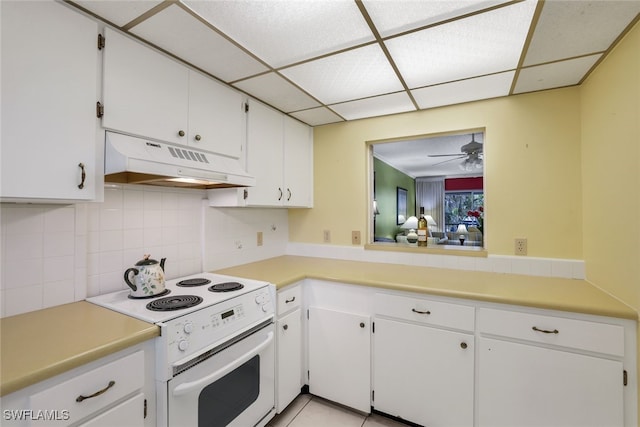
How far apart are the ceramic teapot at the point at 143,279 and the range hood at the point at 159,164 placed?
0.43 meters

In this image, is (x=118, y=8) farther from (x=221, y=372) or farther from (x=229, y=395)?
(x=229, y=395)

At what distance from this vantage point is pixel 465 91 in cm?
191

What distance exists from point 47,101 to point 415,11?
1.45 m

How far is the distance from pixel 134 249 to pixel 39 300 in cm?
44

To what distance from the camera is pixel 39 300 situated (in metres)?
1.24

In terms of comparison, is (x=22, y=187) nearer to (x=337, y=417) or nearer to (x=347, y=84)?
(x=347, y=84)

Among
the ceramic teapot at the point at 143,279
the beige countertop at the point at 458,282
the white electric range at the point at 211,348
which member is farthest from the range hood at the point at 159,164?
the beige countertop at the point at 458,282

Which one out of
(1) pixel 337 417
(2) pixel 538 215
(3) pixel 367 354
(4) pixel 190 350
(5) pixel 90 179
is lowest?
(1) pixel 337 417

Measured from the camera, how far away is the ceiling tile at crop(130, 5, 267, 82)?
48.4 inches

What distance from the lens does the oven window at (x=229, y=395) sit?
4.23 ft

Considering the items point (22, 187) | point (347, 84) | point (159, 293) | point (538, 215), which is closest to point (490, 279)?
point (538, 215)

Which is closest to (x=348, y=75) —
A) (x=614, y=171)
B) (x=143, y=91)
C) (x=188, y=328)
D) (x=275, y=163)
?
(x=275, y=163)

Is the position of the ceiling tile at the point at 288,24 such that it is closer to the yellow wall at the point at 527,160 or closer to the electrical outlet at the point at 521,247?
the yellow wall at the point at 527,160

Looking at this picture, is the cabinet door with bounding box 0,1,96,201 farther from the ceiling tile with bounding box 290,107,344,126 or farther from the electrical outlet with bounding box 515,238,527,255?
the electrical outlet with bounding box 515,238,527,255
